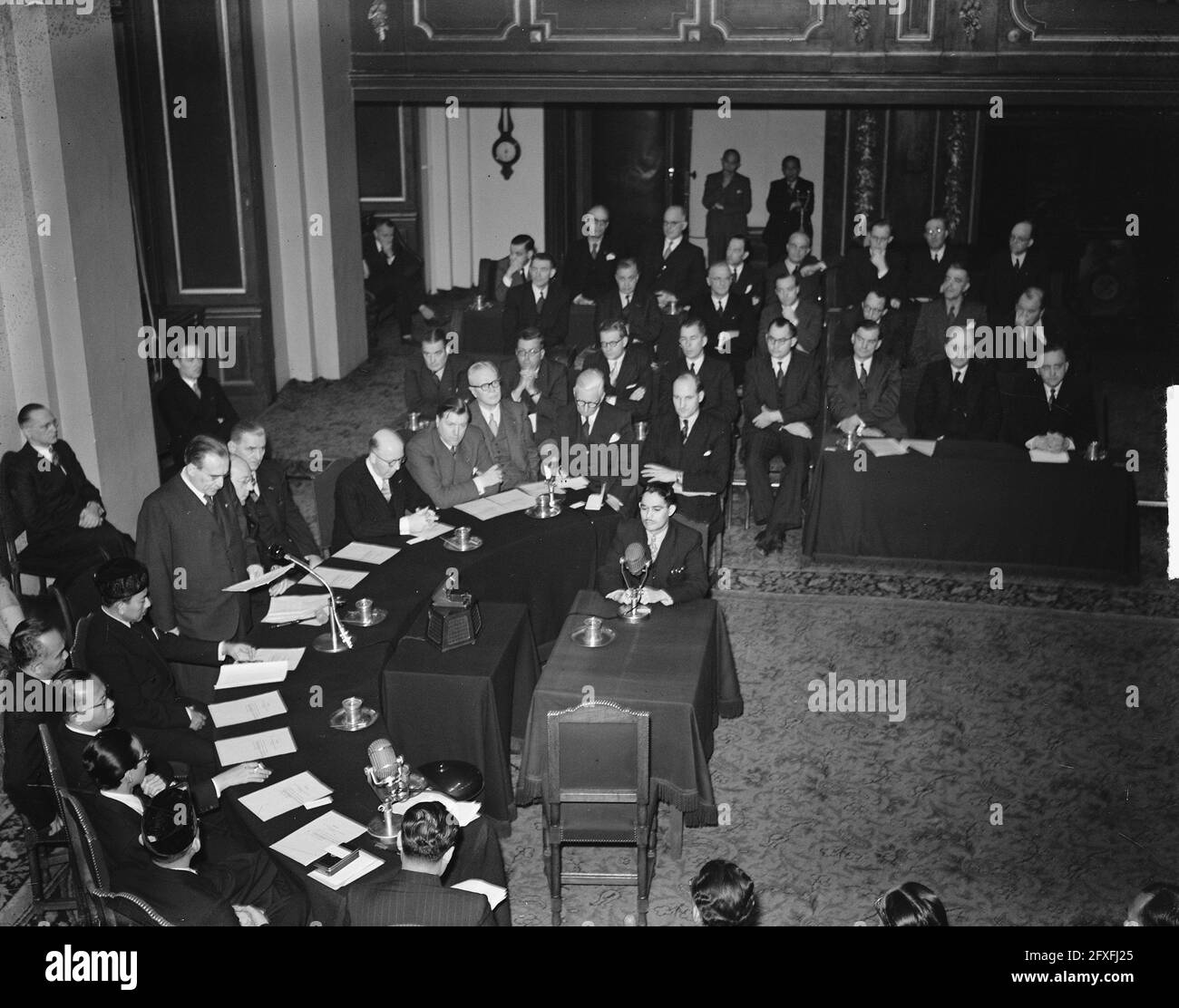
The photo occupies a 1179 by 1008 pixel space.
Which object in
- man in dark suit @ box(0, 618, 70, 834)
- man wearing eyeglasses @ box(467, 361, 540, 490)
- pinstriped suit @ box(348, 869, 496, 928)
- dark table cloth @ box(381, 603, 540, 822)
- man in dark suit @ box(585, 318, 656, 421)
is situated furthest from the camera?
man in dark suit @ box(585, 318, 656, 421)

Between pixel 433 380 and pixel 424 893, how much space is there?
17.4 feet

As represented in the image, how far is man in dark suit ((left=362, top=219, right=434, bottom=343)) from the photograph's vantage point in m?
12.4

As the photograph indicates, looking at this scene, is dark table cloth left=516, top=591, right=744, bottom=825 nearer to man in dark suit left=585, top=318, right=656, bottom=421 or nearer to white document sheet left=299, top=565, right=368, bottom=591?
white document sheet left=299, top=565, right=368, bottom=591

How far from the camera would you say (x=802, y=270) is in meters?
10.5

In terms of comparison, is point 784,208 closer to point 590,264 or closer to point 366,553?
point 590,264

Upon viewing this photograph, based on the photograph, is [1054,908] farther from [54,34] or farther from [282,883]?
[54,34]

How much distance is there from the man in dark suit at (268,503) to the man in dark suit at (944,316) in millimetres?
4710

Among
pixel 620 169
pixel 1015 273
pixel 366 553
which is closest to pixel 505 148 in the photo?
pixel 620 169

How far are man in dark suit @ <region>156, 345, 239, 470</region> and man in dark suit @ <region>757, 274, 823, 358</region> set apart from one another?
3771 mm

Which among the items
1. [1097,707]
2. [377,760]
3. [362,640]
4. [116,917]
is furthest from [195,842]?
[1097,707]

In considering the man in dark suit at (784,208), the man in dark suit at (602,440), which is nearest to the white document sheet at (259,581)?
the man in dark suit at (602,440)

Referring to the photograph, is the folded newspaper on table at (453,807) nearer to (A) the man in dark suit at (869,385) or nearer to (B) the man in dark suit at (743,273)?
(A) the man in dark suit at (869,385)

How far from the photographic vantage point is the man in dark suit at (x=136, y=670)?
4938 millimetres

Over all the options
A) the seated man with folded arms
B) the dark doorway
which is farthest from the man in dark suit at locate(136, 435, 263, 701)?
the dark doorway
